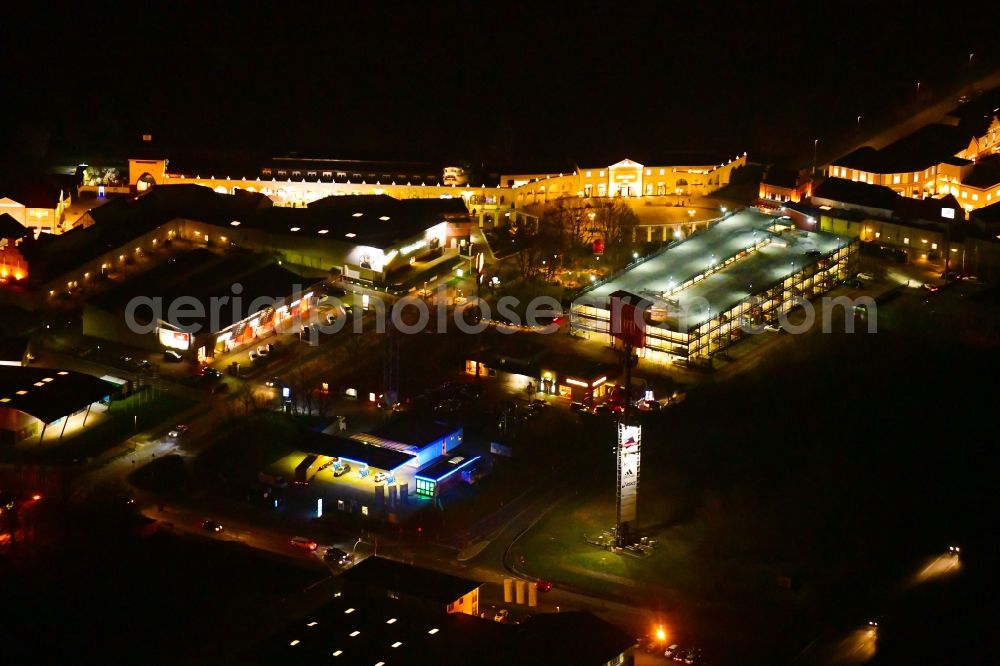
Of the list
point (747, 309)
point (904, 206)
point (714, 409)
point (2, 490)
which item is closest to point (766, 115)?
point (904, 206)

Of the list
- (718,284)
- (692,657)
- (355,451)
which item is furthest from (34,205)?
(692,657)

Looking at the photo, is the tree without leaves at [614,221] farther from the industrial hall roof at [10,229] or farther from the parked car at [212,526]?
the parked car at [212,526]

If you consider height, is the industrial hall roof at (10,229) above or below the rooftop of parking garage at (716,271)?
above

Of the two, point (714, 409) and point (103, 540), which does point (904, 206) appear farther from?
point (103, 540)

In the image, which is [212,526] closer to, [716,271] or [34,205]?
[716,271]

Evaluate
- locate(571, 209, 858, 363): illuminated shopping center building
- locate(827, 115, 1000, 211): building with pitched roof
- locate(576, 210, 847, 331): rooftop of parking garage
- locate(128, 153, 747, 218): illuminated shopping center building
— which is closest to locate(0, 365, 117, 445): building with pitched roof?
locate(571, 209, 858, 363): illuminated shopping center building

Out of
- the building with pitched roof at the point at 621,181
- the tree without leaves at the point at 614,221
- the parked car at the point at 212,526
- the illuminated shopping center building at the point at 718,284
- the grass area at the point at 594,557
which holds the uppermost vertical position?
the building with pitched roof at the point at 621,181

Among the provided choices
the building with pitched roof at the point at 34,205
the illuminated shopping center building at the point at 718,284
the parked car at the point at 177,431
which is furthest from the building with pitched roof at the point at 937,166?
the building with pitched roof at the point at 34,205

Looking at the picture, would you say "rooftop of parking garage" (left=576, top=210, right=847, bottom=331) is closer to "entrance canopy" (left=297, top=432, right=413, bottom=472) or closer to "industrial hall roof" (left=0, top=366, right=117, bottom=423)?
"entrance canopy" (left=297, top=432, right=413, bottom=472)
